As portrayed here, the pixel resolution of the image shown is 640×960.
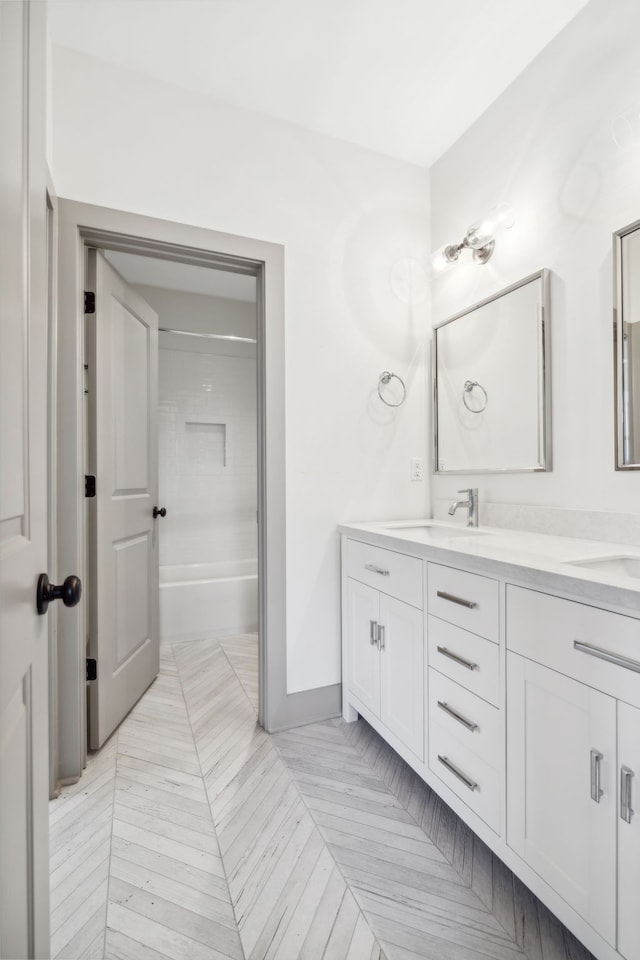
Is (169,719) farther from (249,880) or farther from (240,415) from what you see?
(240,415)

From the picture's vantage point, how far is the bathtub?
2.87m

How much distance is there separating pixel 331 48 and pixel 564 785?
2393mm

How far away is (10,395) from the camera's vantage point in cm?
61

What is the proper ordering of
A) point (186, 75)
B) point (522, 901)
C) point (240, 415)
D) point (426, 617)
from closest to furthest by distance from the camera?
point (522, 901) < point (426, 617) < point (186, 75) < point (240, 415)

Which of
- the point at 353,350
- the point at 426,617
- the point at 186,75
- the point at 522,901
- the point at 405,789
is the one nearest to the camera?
the point at 522,901

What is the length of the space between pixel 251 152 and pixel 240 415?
1948mm

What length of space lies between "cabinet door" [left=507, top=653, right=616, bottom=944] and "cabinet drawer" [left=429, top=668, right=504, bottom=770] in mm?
50

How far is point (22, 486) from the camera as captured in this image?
2.21 ft

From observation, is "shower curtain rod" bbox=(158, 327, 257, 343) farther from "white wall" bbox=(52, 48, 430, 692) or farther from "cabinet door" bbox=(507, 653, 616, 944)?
"cabinet door" bbox=(507, 653, 616, 944)

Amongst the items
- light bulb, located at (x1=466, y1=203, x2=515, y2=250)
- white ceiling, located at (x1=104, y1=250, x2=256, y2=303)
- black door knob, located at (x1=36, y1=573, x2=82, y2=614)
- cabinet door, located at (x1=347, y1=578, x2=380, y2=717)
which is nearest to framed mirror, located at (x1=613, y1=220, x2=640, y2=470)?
light bulb, located at (x1=466, y1=203, x2=515, y2=250)

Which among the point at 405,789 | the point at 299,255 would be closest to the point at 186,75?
the point at 299,255

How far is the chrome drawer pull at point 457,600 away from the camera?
3.96 feet

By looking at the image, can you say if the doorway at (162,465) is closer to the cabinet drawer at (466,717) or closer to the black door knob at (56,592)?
the black door knob at (56,592)

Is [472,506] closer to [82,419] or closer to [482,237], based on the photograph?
[482,237]
